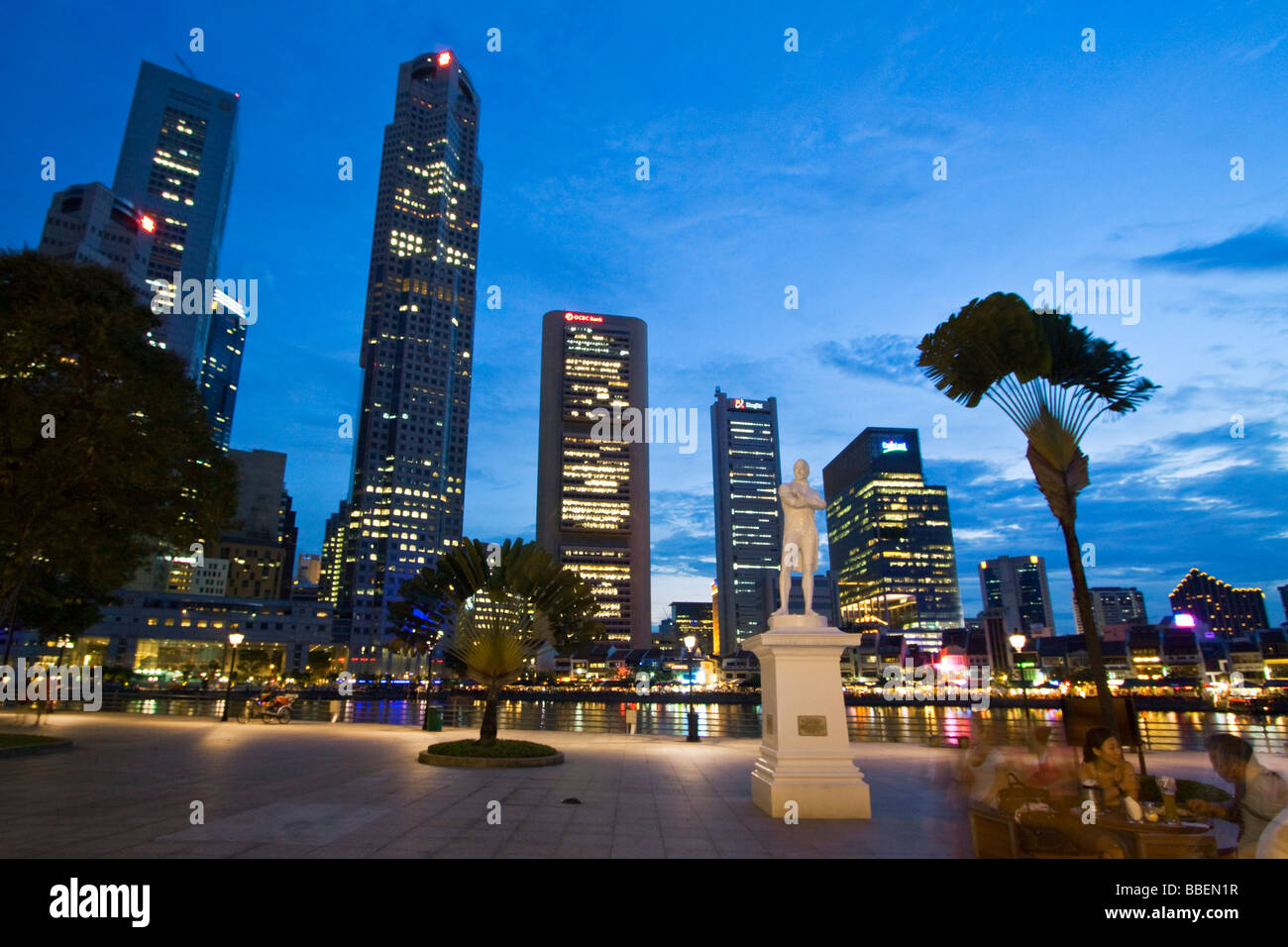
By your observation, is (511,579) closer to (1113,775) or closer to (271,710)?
(1113,775)

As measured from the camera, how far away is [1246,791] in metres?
5.43

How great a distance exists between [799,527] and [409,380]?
17991 centimetres

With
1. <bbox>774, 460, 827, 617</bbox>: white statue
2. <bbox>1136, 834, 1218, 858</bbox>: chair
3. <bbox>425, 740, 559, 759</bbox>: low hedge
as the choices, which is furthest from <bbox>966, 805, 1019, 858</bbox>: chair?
<bbox>425, 740, 559, 759</bbox>: low hedge

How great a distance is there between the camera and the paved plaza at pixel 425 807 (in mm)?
7137

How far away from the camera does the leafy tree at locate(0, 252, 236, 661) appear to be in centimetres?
1506

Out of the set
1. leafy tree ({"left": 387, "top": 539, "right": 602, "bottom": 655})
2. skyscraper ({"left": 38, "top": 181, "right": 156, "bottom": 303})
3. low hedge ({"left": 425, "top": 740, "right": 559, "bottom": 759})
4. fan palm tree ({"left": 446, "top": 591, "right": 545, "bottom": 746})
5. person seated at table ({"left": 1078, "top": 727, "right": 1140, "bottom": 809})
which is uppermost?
skyscraper ({"left": 38, "top": 181, "right": 156, "bottom": 303})

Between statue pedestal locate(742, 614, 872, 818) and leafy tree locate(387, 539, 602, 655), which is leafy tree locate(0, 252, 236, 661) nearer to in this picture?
leafy tree locate(387, 539, 602, 655)

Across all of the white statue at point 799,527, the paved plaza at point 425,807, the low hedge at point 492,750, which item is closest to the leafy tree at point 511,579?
the low hedge at point 492,750

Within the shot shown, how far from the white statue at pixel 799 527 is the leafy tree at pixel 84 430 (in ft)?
51.9

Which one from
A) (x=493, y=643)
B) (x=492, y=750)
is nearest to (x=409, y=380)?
(x=493, y=643)

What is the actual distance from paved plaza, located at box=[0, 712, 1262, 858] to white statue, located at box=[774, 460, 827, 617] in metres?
3.45

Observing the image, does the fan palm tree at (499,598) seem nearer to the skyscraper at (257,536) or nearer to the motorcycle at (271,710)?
the motorcycle at (271,710)
